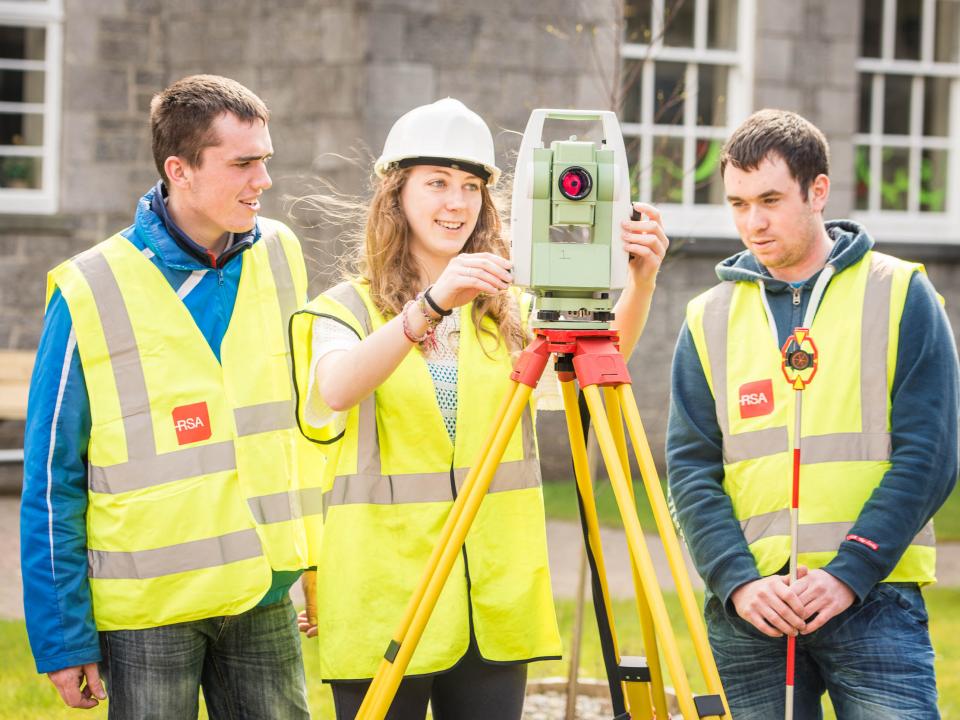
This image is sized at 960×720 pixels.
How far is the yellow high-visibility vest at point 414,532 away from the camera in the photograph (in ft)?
8.38

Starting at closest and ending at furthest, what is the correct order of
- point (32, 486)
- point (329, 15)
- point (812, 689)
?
point (32, 486) < point (812, 689) < point (329, 15)

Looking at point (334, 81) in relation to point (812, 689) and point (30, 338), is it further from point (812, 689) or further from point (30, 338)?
point (812, 689)

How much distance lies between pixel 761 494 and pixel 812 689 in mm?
451

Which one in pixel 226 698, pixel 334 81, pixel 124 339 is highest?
pixel 334 81

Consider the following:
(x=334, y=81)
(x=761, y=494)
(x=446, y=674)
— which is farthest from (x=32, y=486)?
(x=334, y=81)

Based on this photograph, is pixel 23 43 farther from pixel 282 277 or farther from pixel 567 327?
pixel 567 327

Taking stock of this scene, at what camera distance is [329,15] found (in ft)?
26.9

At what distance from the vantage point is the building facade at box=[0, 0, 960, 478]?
820cm

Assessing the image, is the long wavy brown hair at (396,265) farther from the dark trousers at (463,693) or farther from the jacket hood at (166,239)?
the dark trousers at (463,693)

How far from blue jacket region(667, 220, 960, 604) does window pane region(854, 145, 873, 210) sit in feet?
24.2

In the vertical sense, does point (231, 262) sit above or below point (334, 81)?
below

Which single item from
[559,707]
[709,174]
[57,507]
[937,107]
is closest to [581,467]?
[57,507]

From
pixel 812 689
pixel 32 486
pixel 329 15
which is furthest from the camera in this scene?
pixel 329 15

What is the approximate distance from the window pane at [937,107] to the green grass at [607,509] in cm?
322
